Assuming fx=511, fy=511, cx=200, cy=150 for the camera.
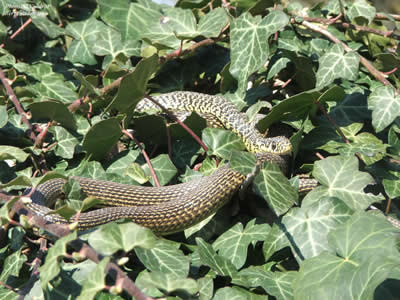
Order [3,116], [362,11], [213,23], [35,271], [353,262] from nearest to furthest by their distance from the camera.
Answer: [353,262]
[35,271]
[3,116]
[213,23]
[362,11]

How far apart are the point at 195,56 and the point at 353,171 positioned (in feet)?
4.70

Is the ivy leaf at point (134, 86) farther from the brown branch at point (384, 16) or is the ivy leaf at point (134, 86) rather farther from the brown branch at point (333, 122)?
the brown branch at point (384, 16)

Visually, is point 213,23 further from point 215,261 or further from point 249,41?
point 215,261

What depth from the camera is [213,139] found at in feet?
8.43

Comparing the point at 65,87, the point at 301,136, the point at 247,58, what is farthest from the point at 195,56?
the point at 301,136

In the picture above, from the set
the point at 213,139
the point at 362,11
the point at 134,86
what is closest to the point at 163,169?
the point at 213,139

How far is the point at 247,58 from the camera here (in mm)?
2789

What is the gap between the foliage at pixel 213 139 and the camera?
173cm

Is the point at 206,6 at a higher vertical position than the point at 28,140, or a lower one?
higher

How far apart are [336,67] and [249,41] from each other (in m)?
0.49

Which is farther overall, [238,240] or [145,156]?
[145,156]

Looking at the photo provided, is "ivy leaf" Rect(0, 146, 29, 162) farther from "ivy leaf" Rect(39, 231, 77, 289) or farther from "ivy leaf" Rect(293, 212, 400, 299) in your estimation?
"ivy leaf" Rect(293, 212, 400, 299)

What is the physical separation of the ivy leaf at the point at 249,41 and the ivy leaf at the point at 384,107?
61cm

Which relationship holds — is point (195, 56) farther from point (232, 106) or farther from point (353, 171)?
point (353, 171)
